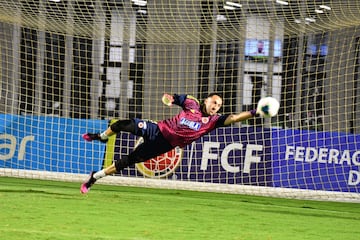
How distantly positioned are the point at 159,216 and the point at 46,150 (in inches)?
247

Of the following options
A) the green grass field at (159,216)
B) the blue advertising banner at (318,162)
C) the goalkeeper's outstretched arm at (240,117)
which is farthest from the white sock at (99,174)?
the blue advertising banner at (318,162)

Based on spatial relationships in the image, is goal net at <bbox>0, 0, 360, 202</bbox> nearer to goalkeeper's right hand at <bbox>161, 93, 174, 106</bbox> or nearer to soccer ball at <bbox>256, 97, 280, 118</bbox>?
goalkeeper's right hand at <bbox>161, 93, 174, 106</bbox>

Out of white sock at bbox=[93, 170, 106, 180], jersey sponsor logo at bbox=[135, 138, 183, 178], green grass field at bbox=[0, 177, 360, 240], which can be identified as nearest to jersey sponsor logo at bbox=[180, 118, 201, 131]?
green grass field at bbox=[0, 177, 360, 240]

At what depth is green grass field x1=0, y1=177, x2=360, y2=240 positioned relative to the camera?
8477 millimetres

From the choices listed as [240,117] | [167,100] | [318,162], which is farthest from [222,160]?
[240,117]

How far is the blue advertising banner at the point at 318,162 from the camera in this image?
1530 centimetres

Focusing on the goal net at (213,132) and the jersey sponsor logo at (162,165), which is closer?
the goal net at (213,132)

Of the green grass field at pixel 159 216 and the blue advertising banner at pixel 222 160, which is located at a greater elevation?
the blue advertising banner at pixel 222 160

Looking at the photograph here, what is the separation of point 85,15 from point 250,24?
9.87 ft

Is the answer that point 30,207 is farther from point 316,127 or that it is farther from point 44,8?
point 316,127

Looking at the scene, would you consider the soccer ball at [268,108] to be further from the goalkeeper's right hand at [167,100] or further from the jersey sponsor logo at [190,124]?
the jersey sponsor logo at [190,124]

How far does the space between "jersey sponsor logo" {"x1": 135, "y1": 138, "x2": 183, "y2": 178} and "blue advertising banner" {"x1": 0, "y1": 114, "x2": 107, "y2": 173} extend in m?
0.84

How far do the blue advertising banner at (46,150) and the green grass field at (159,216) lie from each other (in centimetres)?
128

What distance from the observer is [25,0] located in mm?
14992
